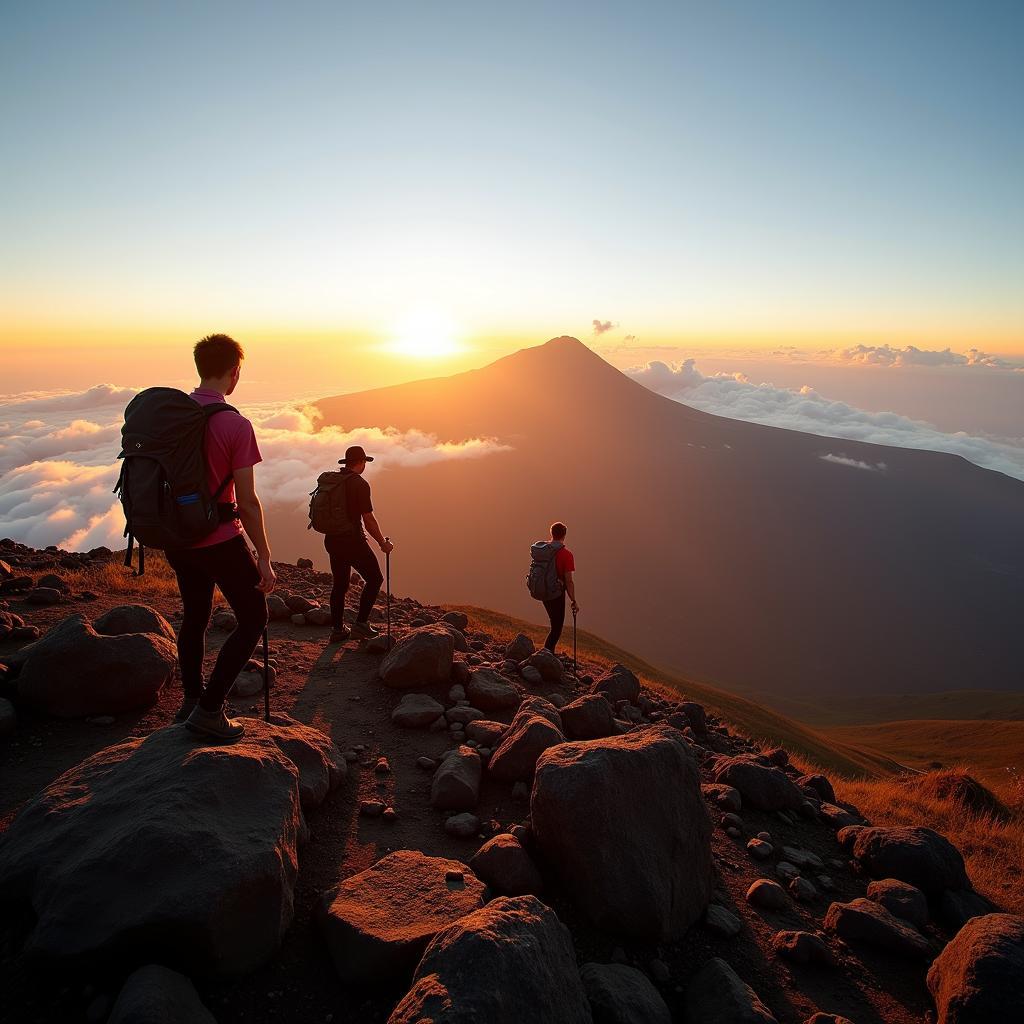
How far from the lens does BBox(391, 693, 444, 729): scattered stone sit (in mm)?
8422

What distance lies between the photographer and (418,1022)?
3318mm

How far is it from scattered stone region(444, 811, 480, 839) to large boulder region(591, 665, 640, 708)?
5265 millimetres

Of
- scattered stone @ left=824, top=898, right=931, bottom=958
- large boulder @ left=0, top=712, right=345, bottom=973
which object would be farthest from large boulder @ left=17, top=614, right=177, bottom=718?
scattered stone @ left=824, top=898, right=931, bottom=958

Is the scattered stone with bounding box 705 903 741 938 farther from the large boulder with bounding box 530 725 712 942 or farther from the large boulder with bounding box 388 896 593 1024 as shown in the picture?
the large boulder with bounding box 388 896 593 1024

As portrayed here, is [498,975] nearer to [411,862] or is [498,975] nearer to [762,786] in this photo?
[411,862]

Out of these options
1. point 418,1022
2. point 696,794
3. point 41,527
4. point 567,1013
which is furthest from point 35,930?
point 41,527

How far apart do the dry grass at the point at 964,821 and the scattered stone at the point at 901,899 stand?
1833mm

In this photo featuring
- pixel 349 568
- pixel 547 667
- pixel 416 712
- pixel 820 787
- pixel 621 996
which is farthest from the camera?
pixel 547 667

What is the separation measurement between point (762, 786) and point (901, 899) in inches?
81.5

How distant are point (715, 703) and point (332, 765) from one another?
106ft

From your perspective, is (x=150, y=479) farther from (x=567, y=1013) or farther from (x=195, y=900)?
(x=567, y=1013)

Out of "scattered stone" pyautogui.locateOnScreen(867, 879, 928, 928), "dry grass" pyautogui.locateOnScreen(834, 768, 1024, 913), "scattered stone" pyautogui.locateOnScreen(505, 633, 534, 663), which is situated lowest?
"dry grass" pyautogui.locateOnScreen(834, 768, 1024, 913)

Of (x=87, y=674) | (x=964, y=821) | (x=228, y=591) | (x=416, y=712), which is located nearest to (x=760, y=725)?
(x=964, y=821)

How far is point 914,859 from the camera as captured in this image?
23.7ft
